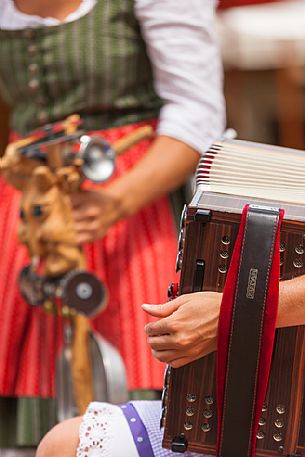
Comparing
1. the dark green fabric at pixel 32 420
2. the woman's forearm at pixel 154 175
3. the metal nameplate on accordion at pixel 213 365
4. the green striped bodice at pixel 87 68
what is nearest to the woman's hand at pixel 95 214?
the woman's forearm at pixel 154 175

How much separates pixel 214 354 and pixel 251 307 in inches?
3.5

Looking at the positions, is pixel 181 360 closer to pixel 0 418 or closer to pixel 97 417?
pixel 97 417

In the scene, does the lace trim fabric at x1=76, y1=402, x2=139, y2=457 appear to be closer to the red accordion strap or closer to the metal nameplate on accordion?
the metal nameplate on accordion

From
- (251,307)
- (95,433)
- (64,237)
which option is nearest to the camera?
(251,307)

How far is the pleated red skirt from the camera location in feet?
6.48

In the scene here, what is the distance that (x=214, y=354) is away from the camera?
1.29 metres

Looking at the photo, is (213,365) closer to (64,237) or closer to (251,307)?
(251,307)

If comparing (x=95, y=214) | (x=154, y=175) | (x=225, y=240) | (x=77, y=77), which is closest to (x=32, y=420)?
(x=95, y=214)

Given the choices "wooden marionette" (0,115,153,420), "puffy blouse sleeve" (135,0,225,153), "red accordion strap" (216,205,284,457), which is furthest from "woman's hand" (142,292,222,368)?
"puffy blouse sleeve" (135,0,225,153)

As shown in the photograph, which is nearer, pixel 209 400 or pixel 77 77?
pixel 209 400

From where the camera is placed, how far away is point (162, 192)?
200cm

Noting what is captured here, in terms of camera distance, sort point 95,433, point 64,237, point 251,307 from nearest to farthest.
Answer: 1. point 251,307
2. point 95,433
3. point 64,237

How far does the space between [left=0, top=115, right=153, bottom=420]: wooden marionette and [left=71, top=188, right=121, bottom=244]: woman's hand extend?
17 millimetres

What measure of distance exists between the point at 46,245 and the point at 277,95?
4.97 metres
